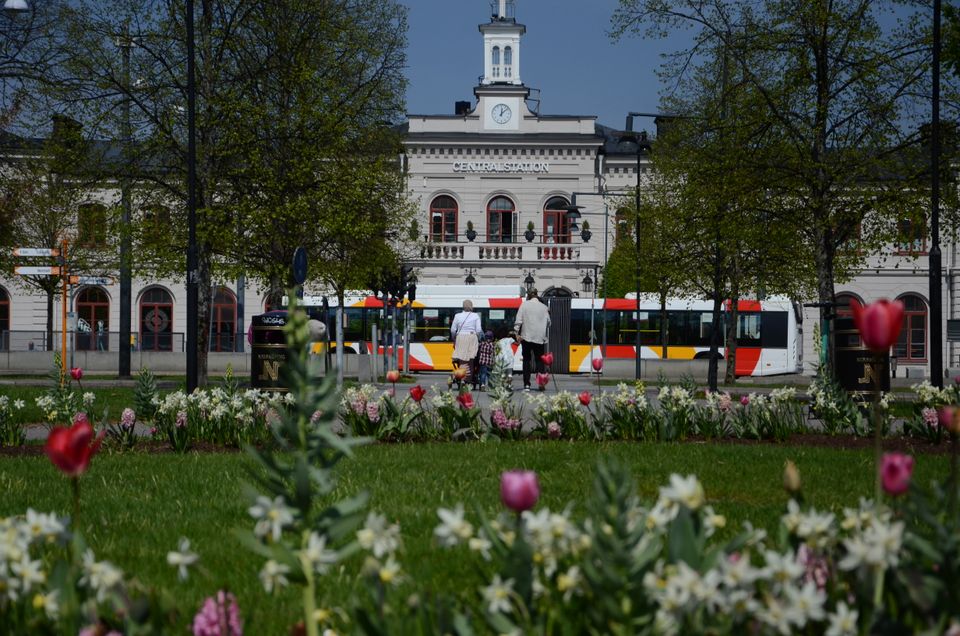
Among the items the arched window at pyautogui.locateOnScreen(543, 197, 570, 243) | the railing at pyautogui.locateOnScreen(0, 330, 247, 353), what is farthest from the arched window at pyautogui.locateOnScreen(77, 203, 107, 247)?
the arched window at pyautogui.locateOnScreen(543, 197, 570, 243)

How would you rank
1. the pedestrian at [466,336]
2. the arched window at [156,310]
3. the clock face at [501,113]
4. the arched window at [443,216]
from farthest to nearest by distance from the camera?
the clock face at [501,113] < the arched window at [443,216] < the arched window at [156,310] < the pedestrian at [466,336]

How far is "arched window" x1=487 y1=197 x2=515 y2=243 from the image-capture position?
5409 centimetres

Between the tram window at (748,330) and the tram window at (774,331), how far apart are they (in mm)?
219

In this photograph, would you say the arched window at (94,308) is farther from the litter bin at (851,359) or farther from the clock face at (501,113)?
the litter bin at (851,359)

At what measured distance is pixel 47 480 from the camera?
7.46 m

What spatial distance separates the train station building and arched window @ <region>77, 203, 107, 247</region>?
509 inches

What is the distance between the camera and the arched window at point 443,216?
54062 millimetres

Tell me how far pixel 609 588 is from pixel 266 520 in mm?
820

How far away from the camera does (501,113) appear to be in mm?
54938

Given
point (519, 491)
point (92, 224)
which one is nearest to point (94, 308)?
point (92, 224)

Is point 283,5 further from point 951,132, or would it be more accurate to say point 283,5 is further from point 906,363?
point 906,363

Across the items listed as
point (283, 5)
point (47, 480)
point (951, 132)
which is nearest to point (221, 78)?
point (283, 5)

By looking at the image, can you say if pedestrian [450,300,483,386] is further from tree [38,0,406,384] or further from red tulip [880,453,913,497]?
red tulip [880,453,913,497]

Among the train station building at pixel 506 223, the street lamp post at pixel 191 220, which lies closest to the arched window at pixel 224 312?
the train station building at pixel 506 223
